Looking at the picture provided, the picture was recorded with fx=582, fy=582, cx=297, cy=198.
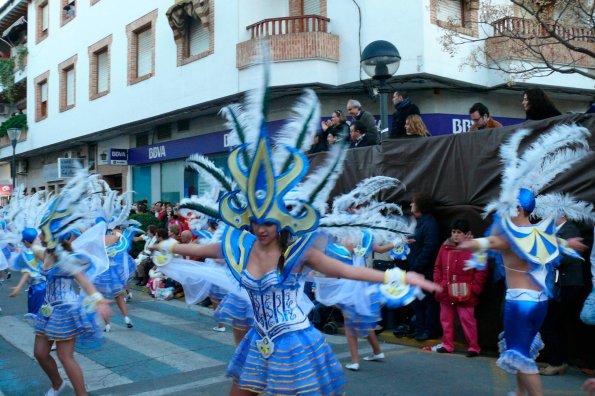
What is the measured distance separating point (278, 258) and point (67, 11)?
78.9 ft

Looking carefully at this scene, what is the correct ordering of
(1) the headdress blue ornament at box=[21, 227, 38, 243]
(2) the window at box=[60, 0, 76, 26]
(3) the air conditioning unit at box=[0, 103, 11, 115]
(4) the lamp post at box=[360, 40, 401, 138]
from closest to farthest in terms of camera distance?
(1) the headdress blue ornament at box=[21, 227, 38, 243], (4) the lamp post at box=[360, 40, 401, 138], (2) the window at box=[60, 0, 76, 26], (3) the air conditioning unit at box=[0, 103, 11, 115]

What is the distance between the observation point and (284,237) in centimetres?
345

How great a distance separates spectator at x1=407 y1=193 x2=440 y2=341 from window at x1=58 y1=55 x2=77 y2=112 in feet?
63.8

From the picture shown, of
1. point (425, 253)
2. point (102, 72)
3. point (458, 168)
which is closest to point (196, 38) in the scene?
point (102, 72)

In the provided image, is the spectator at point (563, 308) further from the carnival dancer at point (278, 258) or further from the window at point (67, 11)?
the window at point (67, 11)

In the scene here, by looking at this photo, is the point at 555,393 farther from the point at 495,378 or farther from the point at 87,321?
the point at 87,321

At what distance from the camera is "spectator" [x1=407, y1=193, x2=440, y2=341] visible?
7.41 m

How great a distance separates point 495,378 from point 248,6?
38.8 ft

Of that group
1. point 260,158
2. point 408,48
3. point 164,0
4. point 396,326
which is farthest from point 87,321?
point 164,0

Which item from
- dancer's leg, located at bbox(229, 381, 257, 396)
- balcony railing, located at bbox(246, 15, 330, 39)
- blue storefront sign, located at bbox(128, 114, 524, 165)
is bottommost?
dancer's leg, located at bbox(229, 381, 257, 396)

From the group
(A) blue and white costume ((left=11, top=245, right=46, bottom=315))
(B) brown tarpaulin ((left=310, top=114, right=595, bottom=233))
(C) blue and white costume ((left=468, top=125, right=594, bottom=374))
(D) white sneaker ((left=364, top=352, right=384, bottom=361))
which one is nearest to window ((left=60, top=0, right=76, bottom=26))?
(B) brown tarpaulin ((left=310, top=114, right=595, bottom=233))

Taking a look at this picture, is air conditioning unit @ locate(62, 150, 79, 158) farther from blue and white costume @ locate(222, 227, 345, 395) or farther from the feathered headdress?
blue and white costume @ locate(222, 227, 345, 395)

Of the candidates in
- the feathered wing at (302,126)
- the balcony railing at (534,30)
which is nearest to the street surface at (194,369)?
the feathered wing at (302,126)

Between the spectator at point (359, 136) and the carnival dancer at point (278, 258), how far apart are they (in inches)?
231
